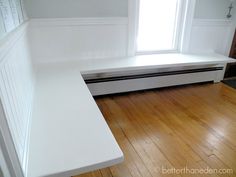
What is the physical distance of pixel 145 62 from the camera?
7.90 feet

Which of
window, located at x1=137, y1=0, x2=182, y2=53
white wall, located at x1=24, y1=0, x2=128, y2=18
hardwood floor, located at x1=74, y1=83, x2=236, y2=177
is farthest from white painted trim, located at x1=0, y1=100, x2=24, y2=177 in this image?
window, located at x1=137, y1=0, x2=182, y2=53

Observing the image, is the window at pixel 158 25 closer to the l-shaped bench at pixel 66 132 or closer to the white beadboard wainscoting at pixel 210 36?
the white beadboard wainscoting at pixel 210 36

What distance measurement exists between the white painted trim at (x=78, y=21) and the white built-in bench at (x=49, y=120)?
0.48m

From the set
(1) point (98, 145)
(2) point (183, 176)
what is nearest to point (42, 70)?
(1) point (98, 145)

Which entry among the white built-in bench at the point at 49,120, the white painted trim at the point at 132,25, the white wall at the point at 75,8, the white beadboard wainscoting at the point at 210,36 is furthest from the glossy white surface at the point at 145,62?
the white wall at the point at 75,8

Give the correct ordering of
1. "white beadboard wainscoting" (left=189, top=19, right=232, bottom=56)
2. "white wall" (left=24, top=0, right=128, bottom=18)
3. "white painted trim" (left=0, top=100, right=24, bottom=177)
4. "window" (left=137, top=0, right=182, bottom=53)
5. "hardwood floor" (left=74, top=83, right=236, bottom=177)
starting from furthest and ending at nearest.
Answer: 1. "white beadboard wainscoting" (left=189, top=19, right=232, bottom=56)
2. "window" (left=137, top=0, right=182, bottom=53)
3. "white wall" (left=24, top=0, right=128, bottom=18)
4. "hardwood floor" (left=74, top=83, right=236, bottom=177)
5. "white painted trim" (left=0, top=100, right=24, bottom=177)

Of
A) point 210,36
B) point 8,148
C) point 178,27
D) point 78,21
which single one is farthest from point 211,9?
point 8,148

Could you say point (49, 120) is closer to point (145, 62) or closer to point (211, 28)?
point (145, 62)

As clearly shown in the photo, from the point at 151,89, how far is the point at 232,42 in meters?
1.65

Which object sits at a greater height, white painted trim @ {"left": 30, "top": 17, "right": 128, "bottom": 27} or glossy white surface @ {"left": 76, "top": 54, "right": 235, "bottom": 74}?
white painted trim @ {"left": 30, "top": 17, "right": 128, "bottom": 27}

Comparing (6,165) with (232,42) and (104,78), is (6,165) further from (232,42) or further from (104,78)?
(232,42)

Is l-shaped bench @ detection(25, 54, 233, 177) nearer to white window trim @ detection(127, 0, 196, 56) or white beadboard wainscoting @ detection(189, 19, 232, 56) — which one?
white window trim @ detection(127, 0, 196, 56)

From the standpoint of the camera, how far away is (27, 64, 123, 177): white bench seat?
84 centimetres

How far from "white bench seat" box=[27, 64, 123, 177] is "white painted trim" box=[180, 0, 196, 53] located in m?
1.95
